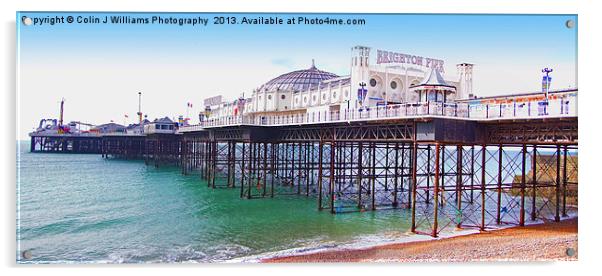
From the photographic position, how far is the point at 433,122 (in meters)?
24.4

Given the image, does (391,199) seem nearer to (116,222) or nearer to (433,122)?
(433,122)

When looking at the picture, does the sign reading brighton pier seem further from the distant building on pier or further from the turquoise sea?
the turquoise sea

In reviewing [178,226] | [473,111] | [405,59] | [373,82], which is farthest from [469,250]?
[405,59]

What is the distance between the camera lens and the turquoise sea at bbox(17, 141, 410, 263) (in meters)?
23.9

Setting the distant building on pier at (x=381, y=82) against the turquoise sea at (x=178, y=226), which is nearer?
the turquoise sea at (x=178, y=226)

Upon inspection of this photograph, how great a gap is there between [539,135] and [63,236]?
26783 millimetres

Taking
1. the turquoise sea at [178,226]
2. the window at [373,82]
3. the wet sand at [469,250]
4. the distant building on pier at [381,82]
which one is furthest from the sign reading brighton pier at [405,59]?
the wet sand at [469,250]

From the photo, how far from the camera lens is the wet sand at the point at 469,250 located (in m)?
21.0

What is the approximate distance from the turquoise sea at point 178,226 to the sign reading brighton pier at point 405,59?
11.5 m

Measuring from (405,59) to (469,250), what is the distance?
18799 millimetres

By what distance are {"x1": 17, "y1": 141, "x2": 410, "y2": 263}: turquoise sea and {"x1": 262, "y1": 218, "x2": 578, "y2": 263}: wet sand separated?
2456 millimetres

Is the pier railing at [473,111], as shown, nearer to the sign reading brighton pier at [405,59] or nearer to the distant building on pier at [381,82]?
the distant building on pier at [381,82]

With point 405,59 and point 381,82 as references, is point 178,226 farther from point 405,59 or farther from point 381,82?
point 405,59

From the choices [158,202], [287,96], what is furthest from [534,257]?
[287,96]
